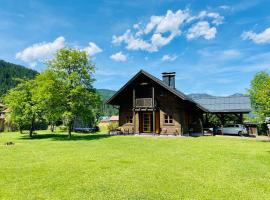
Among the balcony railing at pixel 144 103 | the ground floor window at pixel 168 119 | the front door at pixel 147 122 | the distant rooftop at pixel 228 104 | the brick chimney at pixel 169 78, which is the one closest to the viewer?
the balcony railing at pixel 144 103

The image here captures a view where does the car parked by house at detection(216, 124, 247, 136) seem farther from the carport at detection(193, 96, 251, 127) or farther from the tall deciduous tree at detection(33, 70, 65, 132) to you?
the tall deciduous tree at detection(33, 70, 65, 132)

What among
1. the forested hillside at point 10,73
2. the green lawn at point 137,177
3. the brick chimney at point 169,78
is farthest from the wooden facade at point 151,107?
the forested hillside at point 10,73

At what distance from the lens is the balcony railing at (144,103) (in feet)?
85.1

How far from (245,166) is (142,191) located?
5.77 m

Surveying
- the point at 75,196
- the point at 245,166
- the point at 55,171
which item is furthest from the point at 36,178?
the point at 245,166

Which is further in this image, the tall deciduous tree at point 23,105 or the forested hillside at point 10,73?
the forested hillside at point 10,73

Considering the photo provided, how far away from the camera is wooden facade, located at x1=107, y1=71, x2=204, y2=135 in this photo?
84.5ft

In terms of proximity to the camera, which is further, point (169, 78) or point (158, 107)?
point (169, 78)

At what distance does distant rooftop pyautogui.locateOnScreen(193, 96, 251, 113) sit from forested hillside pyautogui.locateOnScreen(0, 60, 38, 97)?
113725 millimetres

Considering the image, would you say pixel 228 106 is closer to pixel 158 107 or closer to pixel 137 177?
pixel 158 107

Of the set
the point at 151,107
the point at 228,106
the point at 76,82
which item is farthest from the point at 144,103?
the point at 228,106

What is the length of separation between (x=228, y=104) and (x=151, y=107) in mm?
10159

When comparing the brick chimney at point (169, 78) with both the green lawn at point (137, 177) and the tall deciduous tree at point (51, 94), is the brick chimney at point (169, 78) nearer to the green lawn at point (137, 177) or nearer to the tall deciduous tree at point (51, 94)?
the tall deciduous tree at point (51, 94)

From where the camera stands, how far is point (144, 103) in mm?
26188
